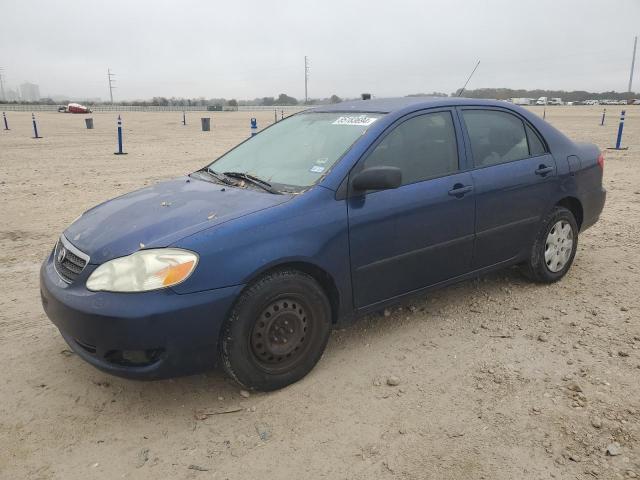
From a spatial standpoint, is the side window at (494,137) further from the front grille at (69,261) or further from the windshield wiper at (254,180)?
the front grille at (69,261)

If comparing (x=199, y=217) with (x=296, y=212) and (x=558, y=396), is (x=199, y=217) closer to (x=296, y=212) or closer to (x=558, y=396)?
(x=296, y=212)

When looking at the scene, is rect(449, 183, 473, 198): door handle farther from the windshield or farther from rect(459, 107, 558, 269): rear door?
the windshield

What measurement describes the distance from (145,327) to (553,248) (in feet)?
11.7

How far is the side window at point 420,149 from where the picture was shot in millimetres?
3420

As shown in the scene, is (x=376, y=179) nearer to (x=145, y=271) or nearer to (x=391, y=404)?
(x=391, y=404)

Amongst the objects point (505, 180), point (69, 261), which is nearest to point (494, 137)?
point (505, 180)

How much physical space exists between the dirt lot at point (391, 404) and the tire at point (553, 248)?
149 millimetres

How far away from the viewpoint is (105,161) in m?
13.3

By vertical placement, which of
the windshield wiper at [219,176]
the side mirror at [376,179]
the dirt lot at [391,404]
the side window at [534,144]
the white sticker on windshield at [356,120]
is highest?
the white sticker on windshield at [356,120]

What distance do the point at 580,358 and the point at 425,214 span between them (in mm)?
1372

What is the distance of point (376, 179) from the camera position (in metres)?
3.06

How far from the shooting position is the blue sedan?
A: 8.64ft

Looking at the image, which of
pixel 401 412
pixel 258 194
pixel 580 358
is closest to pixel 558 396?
pixel 580 358

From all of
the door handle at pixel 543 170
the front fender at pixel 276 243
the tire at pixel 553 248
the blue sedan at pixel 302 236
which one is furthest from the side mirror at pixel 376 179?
the tire at pixel 553 248
